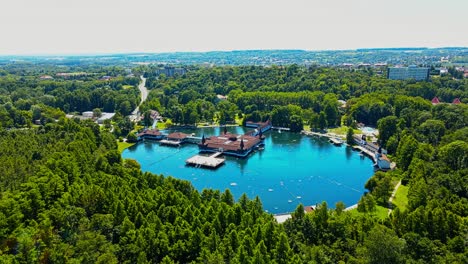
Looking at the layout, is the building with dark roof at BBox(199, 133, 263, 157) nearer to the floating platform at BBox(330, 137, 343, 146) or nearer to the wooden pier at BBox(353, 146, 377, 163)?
the floating platform at BBox(330, 137, 343, 146)

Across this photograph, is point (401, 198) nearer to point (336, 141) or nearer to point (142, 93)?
point (336, 141)

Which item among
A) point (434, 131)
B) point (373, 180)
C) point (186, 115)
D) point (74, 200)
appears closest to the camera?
point (74, 200)

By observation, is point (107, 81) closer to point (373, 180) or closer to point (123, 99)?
point (123, 99)

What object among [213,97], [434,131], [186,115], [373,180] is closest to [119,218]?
[373,180]

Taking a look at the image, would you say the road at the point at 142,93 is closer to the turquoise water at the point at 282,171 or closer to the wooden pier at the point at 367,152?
the turquoise water at the point at 282,171

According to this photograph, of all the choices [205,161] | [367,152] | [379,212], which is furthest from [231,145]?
[379,212]

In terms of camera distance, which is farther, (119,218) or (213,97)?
(213,97)
